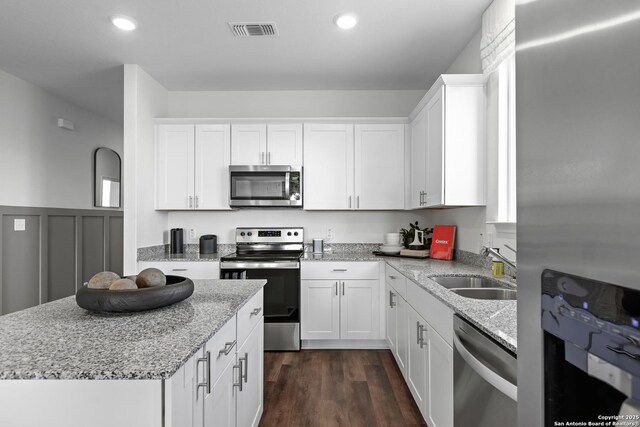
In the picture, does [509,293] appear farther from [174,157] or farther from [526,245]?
[174,157]

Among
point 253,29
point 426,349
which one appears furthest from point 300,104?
point 426,349

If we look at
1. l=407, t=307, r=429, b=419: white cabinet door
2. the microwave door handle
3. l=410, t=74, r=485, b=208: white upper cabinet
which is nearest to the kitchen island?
l=407, t=307, r=429, b=419: white cabinet door

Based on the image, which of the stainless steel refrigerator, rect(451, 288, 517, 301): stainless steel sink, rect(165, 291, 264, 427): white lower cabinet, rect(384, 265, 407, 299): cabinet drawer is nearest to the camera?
the stainless steel refrigerator

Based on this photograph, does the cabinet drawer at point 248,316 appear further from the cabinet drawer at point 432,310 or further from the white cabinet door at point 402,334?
the white cabinet door at point 402,334

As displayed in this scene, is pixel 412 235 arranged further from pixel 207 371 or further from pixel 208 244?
pixel 207 371

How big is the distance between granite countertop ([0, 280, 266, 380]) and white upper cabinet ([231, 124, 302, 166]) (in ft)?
7.79

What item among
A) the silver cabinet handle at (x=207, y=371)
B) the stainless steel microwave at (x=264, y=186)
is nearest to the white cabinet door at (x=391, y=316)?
the stainless steel microwave at (x=264, y=186)

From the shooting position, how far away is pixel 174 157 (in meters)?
3.67

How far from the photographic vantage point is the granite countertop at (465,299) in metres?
1.18

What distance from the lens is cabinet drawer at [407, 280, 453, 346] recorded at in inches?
63.7

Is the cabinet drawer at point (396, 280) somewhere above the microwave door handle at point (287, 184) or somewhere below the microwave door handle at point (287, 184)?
below

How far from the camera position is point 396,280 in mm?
2867

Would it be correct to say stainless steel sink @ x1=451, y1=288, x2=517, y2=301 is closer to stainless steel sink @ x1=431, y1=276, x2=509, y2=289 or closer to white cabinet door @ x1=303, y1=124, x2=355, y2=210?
stainless steel sink @ x1=431, y1=276, x2=509, y2=289

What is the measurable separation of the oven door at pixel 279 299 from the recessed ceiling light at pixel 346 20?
2020 mm
